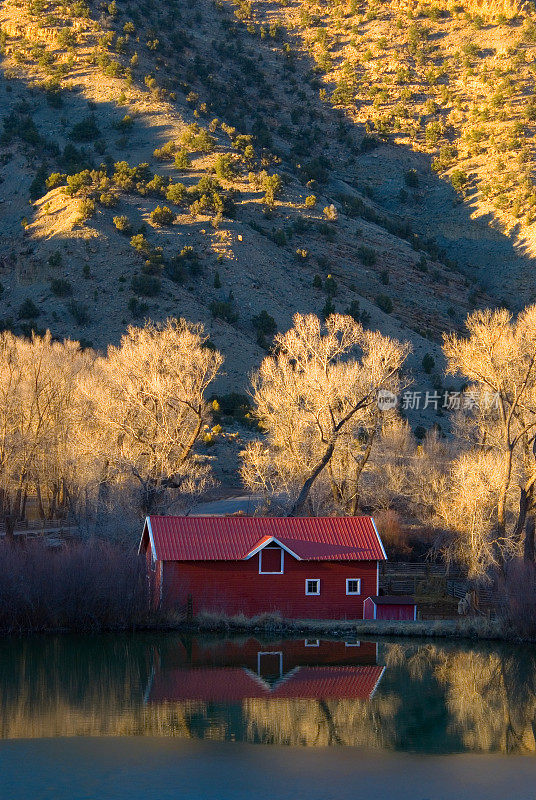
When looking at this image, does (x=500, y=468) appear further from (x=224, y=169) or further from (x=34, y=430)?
(x=224, y=169)

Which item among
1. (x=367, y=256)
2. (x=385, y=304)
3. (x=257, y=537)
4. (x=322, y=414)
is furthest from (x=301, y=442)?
(x=367, y=256)

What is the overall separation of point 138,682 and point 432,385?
51.2 metres

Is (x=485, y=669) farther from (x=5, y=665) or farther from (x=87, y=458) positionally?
(x=87, y=458)

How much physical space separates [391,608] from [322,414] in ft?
33.4

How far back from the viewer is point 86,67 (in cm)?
11356

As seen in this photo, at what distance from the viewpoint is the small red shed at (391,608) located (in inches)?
1548

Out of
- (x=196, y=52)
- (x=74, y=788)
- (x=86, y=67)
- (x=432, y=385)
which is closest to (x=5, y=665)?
(x=74, y=788)

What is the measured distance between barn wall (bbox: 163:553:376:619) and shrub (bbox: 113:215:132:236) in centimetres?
5214

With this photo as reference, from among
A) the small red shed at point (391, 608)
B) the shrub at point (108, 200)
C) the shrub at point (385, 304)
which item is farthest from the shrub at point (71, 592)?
the shrub at point (108, 200)

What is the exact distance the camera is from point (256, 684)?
3036 cm

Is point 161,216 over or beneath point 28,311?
over

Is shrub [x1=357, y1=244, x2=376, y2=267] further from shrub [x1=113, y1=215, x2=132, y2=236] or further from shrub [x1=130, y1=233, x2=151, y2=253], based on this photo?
shrub [x1=113, y1=215, x2=132, y2=236]

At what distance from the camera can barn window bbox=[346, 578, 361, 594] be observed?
132 ft

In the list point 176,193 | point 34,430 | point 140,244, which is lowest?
point 34,430
